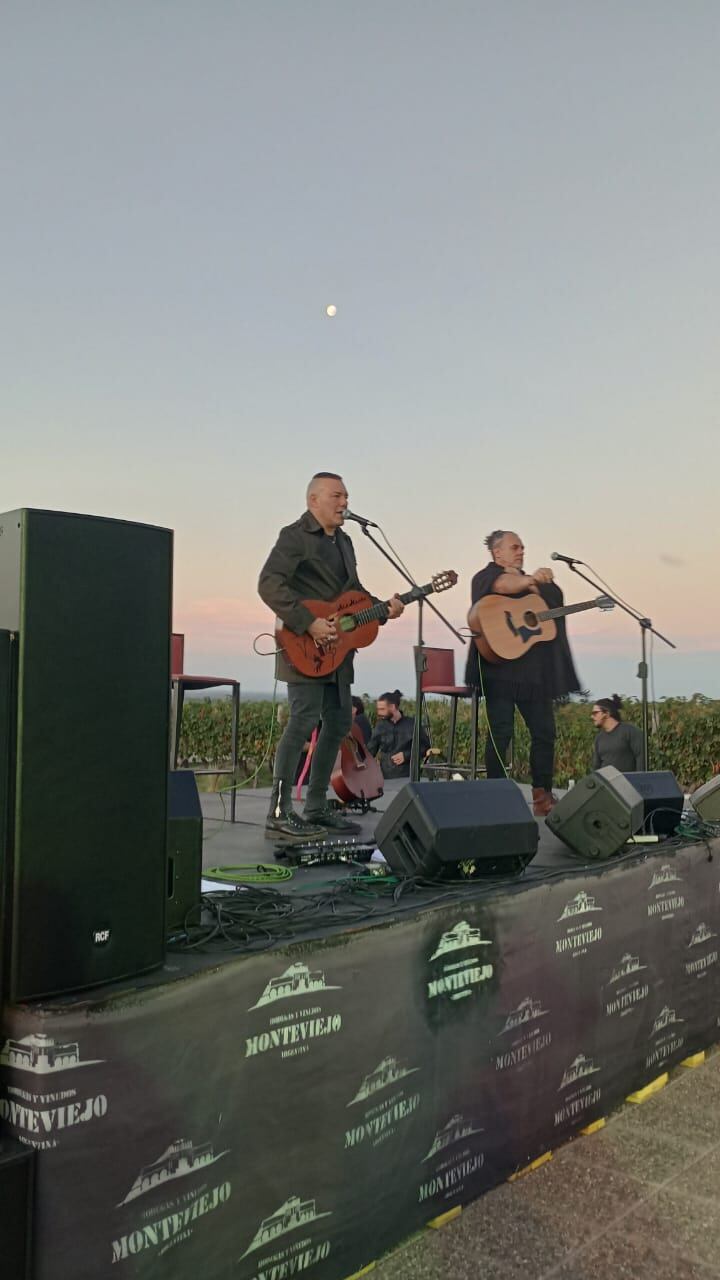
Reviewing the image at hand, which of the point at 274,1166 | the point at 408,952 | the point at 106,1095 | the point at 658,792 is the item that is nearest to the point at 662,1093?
the point at 658,792

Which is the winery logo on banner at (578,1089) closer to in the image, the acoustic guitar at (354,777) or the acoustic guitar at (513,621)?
the acoustic guitar at (354,777)

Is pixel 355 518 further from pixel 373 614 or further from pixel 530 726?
pixel 530 726

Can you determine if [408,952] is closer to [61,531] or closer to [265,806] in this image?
[61,531]

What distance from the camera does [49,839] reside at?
1.25 meters

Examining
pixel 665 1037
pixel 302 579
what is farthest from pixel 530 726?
pixel 665 1037

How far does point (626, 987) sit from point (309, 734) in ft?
4.96

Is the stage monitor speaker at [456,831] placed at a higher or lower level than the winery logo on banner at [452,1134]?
higher

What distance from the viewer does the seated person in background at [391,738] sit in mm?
7441

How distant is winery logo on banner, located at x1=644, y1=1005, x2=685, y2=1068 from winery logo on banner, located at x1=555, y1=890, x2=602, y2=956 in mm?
554

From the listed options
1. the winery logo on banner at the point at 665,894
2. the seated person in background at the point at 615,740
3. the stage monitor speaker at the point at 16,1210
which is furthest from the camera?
the seated person in background at the point at 615,740

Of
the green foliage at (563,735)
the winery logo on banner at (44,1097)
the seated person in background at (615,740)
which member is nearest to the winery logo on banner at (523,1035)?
the winery logo on banner at (44,1097)

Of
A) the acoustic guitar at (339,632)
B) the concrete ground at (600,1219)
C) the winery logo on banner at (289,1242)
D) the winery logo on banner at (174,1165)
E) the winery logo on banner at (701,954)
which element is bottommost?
the concrete ground at (600,1219)

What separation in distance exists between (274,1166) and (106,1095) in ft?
1.45

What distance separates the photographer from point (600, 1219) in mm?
2020
